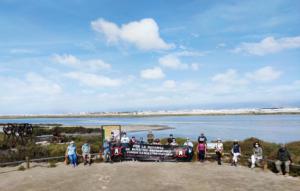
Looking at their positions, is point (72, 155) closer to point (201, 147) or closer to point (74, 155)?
point (74, 155)

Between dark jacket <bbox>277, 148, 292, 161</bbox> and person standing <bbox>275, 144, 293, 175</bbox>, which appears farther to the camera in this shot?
dark jacket <bbox>277, 148, 292, 161</bbox>

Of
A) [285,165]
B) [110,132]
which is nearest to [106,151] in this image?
[110,132]

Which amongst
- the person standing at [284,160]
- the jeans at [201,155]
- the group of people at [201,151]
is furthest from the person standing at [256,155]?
the jeans at [201,155]

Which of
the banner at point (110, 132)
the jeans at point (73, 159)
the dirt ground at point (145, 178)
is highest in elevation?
the banner at point (110, 132)

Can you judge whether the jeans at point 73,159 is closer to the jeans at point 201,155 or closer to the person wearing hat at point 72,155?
the person wearing hat at point 72,155

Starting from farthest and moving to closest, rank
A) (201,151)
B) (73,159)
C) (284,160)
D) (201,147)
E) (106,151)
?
1. (106,151)
2. (201,151)
3. (201,147)
4. (73,159)
5. (284,160)

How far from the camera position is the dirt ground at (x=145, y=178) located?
18.0 m

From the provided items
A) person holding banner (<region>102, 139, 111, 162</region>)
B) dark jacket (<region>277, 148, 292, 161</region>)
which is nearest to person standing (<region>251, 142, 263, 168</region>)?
dark jacket (<region>277, 148, 292, 161</region>)

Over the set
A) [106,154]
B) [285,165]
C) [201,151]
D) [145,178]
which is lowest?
[145,178]

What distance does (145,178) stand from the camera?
20.0m

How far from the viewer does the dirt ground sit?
18.0 metres

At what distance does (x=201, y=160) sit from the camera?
85.2 ft

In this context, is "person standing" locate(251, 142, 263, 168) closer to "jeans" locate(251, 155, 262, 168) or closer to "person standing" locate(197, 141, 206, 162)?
"jeans" locate(251, 155, 262, 168)

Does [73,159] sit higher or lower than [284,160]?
lower
